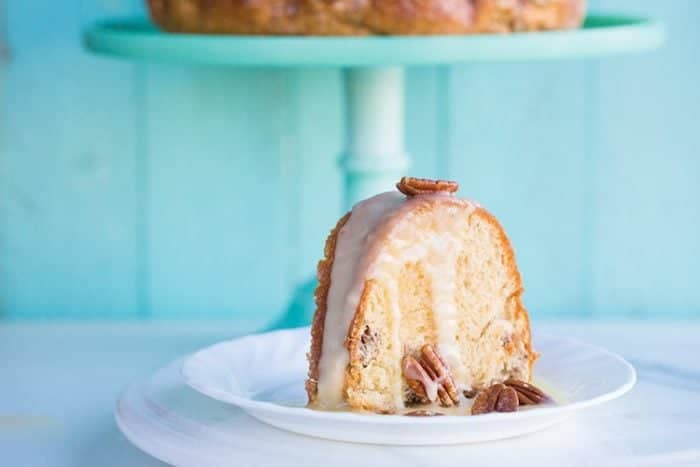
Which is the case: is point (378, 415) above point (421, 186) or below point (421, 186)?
below

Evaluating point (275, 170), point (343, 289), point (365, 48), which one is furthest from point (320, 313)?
point (275, 170)

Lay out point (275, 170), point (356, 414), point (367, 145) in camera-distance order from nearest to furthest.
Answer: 1. point (356, 414)
2. point (367, 145)
3. point (275, 170)

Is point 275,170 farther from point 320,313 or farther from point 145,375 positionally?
point 320,313

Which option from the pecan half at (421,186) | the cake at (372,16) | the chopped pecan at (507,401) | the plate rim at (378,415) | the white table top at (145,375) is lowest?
the white table top at (145,375)

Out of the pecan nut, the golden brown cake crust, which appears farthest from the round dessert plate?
the pecan nut

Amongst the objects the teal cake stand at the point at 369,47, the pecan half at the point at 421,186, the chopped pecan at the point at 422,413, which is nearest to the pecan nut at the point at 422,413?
the chopped pecan at the point at 422,413

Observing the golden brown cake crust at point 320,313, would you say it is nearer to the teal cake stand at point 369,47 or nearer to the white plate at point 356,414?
Answer: the white plate at point 356,414
